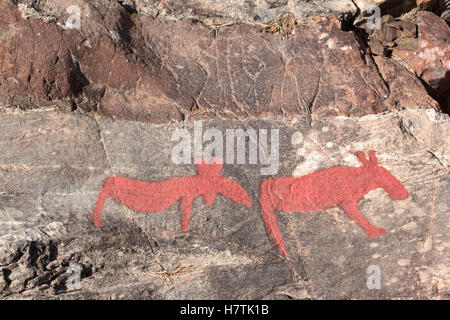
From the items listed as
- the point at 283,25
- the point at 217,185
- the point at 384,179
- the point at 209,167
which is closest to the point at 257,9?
the point at 283,25

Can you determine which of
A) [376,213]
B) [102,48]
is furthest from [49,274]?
[376,213]

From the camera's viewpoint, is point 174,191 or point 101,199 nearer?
point 101,199

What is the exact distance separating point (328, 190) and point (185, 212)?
1041 mm

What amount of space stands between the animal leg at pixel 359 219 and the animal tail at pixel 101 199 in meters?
1.63

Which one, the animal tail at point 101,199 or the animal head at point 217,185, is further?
the animal head at point 217,185

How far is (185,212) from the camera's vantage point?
2854 millimetres

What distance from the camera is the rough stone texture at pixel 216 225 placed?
106 inches

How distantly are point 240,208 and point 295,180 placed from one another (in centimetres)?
45

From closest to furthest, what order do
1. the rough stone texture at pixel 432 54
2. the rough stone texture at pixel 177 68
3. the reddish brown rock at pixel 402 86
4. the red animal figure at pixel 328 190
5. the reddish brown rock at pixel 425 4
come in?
1. the rough stone texture at pixel 177 68
2. the red animal figure at pixel 328 190
3. the reddish brown rock at pixel 402 86
4. the rough stone texture at pixel 432 54
5. the reddish brown rock at pixel 425 4

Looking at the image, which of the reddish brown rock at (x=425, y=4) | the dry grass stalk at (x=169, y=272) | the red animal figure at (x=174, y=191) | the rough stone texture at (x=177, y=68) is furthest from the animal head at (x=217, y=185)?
the reddish brown rock at (x=425, y=4)

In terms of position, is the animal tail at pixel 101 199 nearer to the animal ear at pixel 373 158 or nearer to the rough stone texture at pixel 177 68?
the rough stone texture at pixel 177 68

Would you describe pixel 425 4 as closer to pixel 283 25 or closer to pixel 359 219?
pixel 283 25

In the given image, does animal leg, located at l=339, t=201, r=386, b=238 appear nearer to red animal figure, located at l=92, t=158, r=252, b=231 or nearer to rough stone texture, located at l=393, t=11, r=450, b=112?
red animal figure, located at l=92, t=158, r=252, b=231

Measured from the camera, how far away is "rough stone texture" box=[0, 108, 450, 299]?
2.71 metres
